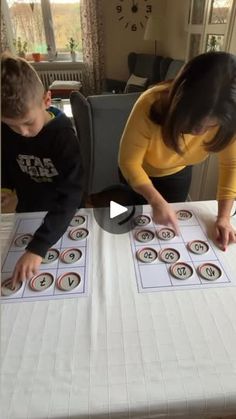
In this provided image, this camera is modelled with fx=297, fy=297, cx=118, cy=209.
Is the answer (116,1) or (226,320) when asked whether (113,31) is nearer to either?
(116,1)

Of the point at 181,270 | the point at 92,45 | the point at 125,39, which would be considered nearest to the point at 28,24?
the point at 92,45

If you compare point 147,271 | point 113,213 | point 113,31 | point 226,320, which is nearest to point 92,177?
point 113,213

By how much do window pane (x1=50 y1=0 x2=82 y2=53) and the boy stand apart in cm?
314

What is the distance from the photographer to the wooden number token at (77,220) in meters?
0.67

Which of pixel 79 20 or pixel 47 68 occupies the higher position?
pixel 79 20

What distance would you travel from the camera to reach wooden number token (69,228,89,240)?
630 millimetres

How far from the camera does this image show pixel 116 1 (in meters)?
3.14

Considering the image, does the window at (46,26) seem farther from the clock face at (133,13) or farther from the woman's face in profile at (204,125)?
the woman's face in profile at (204,125)

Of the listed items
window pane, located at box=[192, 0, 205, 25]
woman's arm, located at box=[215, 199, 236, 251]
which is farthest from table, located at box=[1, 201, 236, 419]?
window pane, located at box=[192, 0, 205, 25]

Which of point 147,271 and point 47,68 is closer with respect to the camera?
point 147,271

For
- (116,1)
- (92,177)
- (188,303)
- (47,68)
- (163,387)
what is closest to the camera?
(163,387)

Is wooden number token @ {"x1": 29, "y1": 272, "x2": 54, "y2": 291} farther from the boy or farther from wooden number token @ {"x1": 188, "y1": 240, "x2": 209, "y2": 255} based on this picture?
wooden number token @ {"x1": 188, "y1": 240, "x2": 209, "y2": 255}

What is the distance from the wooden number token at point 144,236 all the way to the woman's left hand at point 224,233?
0.45 ft

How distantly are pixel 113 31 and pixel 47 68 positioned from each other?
86 cm
